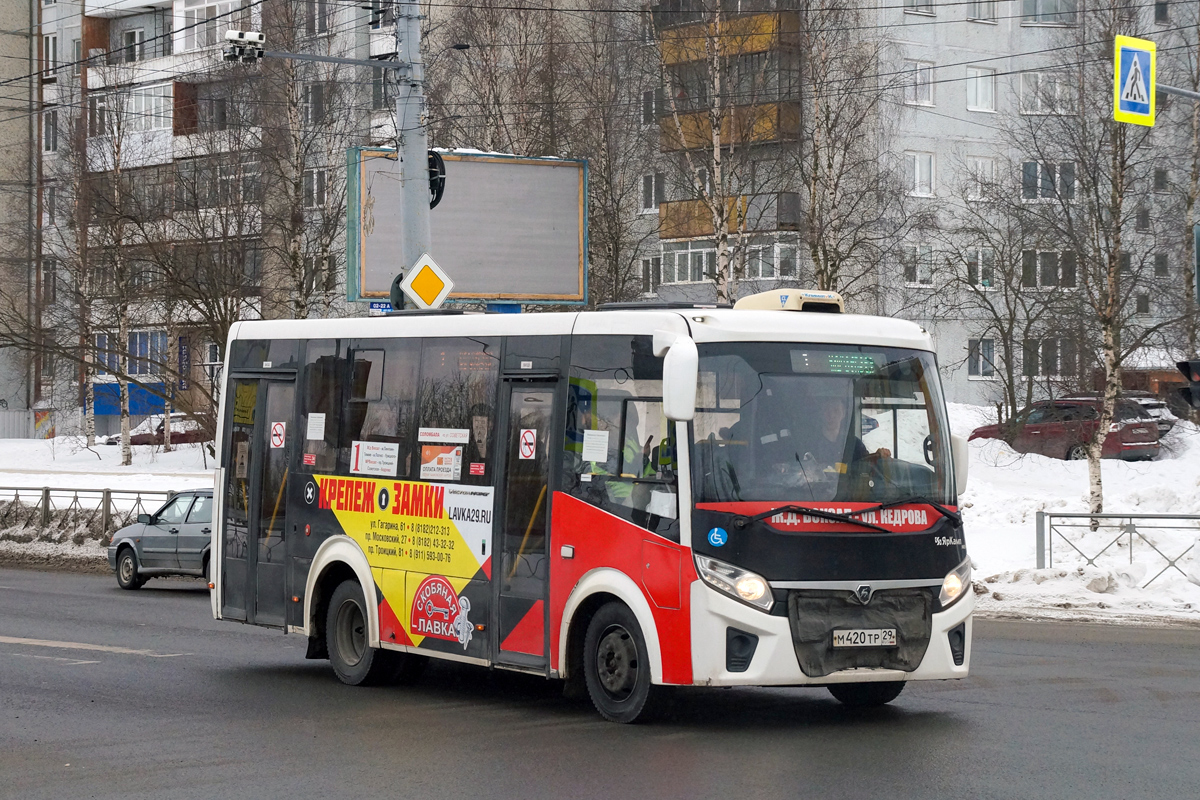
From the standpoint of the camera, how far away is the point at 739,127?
4075 centimetres

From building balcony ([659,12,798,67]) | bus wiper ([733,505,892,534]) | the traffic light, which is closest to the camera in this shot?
bus wiper ([733,505,892,534])

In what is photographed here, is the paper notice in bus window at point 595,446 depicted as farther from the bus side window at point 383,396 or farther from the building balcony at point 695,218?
the building balcony at point 695,218

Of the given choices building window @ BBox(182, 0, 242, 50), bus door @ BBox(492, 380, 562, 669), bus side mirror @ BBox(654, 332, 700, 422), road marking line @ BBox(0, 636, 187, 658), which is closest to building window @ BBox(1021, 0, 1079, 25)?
building window @ BBox(182, 0, 242, 50)

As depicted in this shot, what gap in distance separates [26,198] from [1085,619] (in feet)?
208

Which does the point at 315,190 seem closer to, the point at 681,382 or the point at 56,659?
the point at 56,659

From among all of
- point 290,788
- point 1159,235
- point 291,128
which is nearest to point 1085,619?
point 290,788

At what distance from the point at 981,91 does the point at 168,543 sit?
39.4 metres

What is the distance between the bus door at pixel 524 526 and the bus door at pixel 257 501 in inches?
109

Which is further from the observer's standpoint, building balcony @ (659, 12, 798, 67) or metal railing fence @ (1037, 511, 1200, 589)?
building balcony @ (659, 12, 798, 67)

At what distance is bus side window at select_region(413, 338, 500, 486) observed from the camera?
1138 centimetres

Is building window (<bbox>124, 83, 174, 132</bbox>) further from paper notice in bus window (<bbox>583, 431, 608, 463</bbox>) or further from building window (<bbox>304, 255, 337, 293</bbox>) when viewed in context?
paper notice in bus window (<bbox>583, 431, 608, 463</bbox>)

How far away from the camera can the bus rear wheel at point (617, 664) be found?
9.93 m

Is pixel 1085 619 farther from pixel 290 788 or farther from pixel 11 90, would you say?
pixel 11 90

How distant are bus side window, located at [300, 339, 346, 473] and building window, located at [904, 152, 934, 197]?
138 ft
